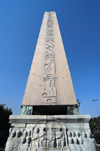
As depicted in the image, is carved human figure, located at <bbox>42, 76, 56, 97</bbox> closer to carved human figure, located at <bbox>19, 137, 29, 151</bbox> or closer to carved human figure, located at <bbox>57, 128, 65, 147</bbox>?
carved human figure, located at <bbox>57, 128, 65, 147</bbox>

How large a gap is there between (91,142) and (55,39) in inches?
144

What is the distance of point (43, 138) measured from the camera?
180 cm

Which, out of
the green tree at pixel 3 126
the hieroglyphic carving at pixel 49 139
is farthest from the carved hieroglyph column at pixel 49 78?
the green tree at pixel 3 126

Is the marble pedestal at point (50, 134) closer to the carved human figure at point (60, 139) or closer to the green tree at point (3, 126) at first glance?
the carved human figure at point (60, 139)

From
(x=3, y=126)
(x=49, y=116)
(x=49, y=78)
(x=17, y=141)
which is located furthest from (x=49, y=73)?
(x=3, y=126)

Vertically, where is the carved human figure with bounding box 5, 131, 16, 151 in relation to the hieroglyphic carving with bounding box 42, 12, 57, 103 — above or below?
below

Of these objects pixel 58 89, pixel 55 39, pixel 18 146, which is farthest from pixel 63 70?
pixel 18 146

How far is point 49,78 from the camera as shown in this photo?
280 cm

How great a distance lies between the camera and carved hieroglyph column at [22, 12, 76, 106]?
241 cm

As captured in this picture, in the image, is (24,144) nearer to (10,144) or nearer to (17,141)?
(17,141)

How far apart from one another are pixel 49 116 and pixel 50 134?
318 millimetres

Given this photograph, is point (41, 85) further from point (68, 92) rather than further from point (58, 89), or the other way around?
point (68, 92)

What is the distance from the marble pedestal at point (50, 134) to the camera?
1.75 meters

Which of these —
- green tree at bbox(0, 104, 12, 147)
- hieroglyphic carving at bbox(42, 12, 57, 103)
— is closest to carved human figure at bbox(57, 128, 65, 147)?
hieroglyphic carving at bbox(42, 12, 57, 103)
